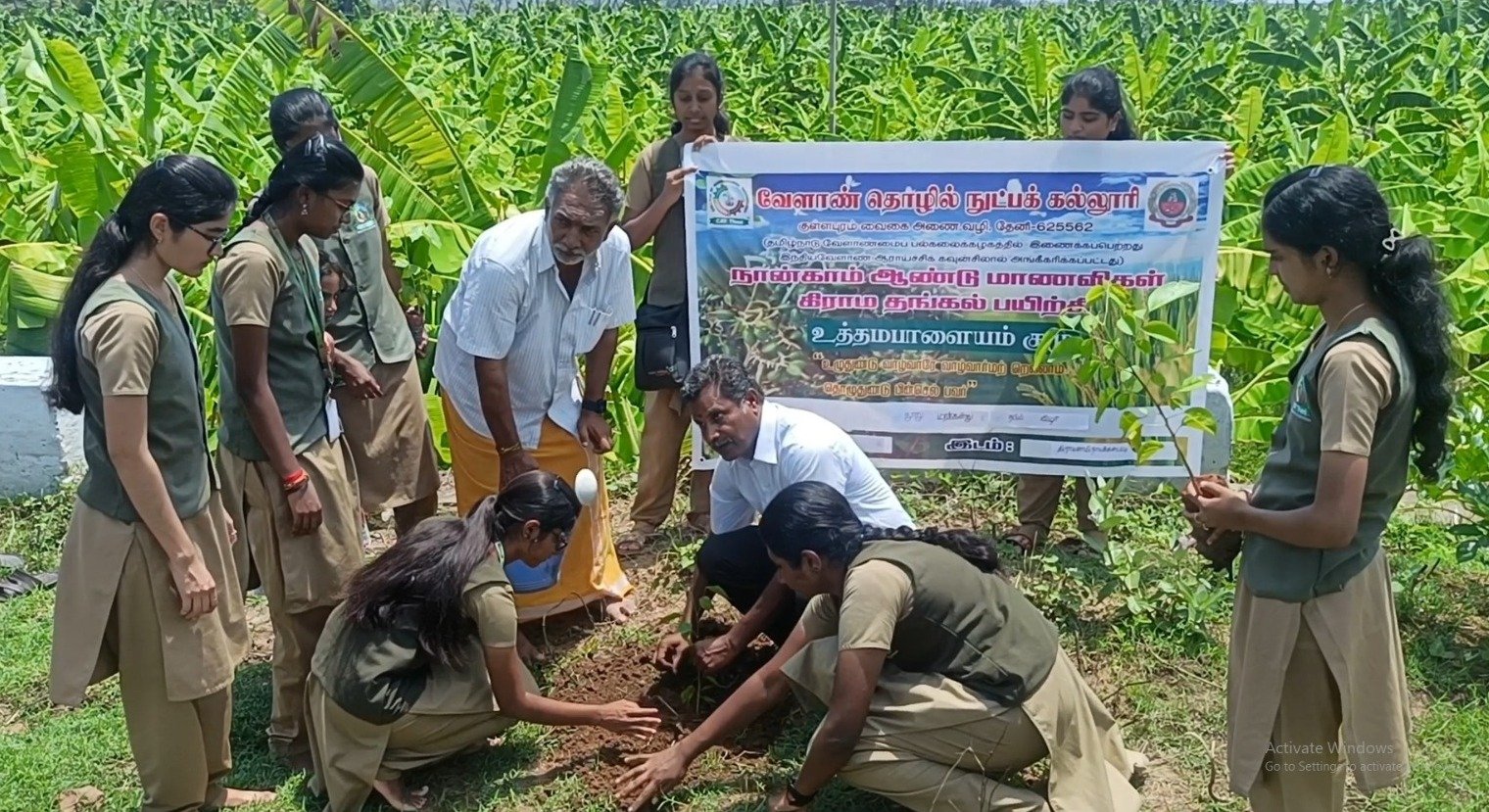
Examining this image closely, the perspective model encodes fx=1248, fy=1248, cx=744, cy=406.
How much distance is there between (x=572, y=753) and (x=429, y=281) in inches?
103

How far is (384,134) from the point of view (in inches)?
224

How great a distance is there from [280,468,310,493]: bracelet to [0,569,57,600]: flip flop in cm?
196


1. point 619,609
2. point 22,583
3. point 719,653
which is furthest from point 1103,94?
point 22,583

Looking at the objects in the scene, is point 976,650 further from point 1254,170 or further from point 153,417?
point 1254,170

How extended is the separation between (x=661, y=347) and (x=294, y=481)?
172cm

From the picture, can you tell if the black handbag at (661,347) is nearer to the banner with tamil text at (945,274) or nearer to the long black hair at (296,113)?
the banner with tamil text at (945,274)

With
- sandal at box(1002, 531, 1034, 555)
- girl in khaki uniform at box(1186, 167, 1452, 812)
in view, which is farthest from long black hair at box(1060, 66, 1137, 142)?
girl in khaki uniform at box(1186, 167, 1452, 812)

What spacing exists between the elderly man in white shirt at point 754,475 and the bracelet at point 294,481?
1.05 m

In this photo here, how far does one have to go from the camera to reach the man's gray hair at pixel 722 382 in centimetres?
347

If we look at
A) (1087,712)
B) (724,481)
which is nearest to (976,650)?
(1087,712)

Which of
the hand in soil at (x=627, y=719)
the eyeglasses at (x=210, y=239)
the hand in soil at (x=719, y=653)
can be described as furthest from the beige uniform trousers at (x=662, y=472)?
the eyeglasses at (x=210, y=239)

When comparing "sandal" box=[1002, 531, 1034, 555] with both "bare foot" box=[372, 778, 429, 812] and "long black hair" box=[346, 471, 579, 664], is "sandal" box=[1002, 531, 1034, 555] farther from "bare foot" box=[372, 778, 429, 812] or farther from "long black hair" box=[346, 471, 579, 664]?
"bare foot" box=[372, 778, 429, 812]

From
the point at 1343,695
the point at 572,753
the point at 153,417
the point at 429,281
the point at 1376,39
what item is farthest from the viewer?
the point at 1376,39

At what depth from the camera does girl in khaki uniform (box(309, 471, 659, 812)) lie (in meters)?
3.22
